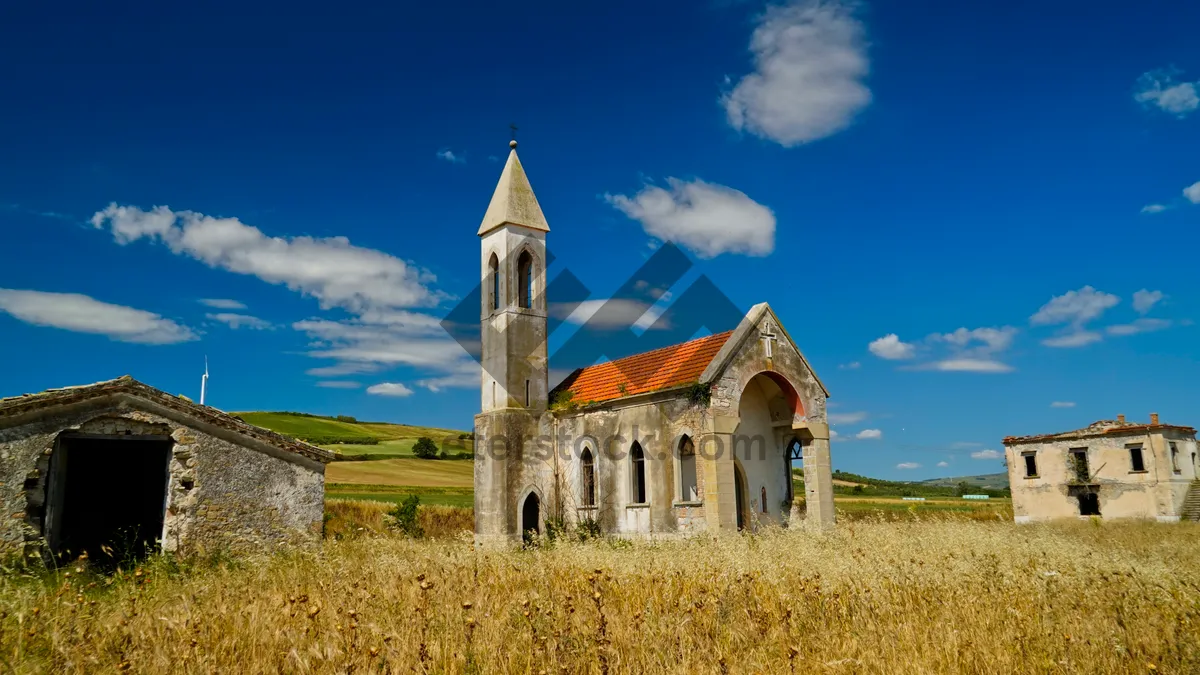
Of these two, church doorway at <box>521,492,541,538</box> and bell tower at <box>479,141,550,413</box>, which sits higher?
bell tower at <box>479,141,550,413</box>

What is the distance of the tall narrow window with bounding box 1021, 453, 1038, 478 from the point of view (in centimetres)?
3994

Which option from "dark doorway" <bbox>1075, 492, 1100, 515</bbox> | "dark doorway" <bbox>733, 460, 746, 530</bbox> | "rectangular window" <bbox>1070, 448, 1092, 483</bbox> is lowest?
"dark doorway" <bbox>1075, 492, 1100, 515</bbox>

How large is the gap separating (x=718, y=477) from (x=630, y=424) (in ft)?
11.1

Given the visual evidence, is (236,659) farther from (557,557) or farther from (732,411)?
(732,411)

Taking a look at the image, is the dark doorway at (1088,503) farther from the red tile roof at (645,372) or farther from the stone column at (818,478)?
the red tile roof at (645,372)

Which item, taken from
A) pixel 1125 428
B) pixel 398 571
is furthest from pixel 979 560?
pixel 1125 428

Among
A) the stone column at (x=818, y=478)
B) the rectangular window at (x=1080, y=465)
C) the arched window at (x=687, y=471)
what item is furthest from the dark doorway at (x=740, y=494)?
the rectangular window at (x=1080, y=465)

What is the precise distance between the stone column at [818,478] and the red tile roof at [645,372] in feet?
12.8

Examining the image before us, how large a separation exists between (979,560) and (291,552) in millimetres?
12039

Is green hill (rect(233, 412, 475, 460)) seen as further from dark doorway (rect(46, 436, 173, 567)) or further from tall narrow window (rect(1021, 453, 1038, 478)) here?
tall narrow window (rect(1021, 453, 1038, 478))

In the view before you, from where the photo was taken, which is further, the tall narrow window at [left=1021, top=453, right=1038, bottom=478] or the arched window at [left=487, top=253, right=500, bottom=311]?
the tall narrow window at [left=1021, top=453, right=1038, bottom=478]

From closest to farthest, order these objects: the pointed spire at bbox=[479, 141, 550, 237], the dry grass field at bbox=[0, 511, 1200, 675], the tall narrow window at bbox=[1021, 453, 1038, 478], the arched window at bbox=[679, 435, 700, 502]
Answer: the dry grass field at bbox=[0, 511, 1200, 675], the arched window at bbox=[679, 435, 700, 502], the pointed spire at bbox=[479, 141, 550, 237], the tall narrow window at bbox=[1021, 453, 1038, 478]

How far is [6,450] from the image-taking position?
1259cm

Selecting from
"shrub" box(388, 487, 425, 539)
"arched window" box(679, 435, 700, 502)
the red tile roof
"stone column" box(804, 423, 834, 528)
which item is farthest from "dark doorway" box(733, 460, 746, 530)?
"shrub" box(388, 487, 425, 539)
